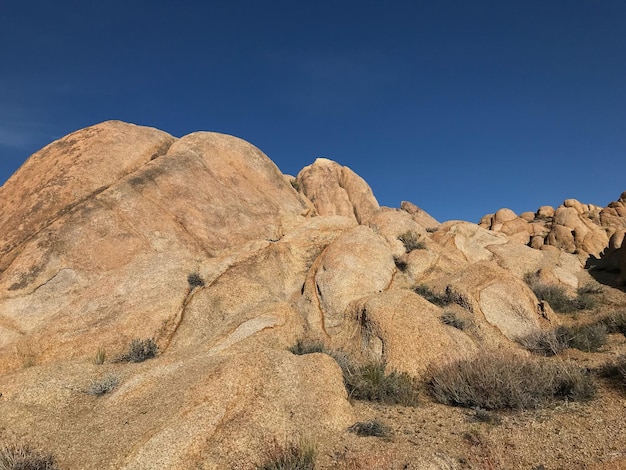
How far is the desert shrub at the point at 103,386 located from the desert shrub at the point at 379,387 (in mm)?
5690

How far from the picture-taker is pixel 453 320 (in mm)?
13422

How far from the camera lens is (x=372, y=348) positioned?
40.8ft

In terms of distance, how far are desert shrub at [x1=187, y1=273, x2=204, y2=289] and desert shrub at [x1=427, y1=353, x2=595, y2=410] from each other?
Answer: 9.25 meters

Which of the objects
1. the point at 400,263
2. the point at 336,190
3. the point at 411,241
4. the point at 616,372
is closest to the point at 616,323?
the point at 616,372

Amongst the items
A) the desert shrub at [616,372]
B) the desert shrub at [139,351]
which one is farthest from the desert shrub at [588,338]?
the desert shrub at [139,351]

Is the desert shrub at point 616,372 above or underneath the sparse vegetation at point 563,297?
underneath

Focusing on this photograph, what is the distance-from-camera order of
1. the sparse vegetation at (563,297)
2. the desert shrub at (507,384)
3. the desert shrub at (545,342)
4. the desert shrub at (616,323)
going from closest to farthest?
1. the desert shrub at (507,384)
2. the desert shrub at (545,342)
3. the desert shrub at (616,323)
4. the sparse vegetation at (563,297)

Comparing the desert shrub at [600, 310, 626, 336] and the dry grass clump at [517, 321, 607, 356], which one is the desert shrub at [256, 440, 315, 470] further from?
the desert shrub at [600, 310, 626, 336]

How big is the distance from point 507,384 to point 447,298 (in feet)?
21.8

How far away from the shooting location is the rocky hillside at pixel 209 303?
25.9 ft

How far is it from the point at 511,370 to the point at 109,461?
872 centimetres

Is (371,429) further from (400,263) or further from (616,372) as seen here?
(400,263)

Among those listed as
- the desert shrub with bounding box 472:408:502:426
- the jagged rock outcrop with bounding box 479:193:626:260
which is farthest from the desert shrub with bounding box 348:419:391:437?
the jagged rock outcrop with bounding box 479:193:626:260

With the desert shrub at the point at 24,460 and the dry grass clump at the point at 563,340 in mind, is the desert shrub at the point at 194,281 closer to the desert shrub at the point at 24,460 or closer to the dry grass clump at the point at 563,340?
the desert shrub at the point at 24,460
